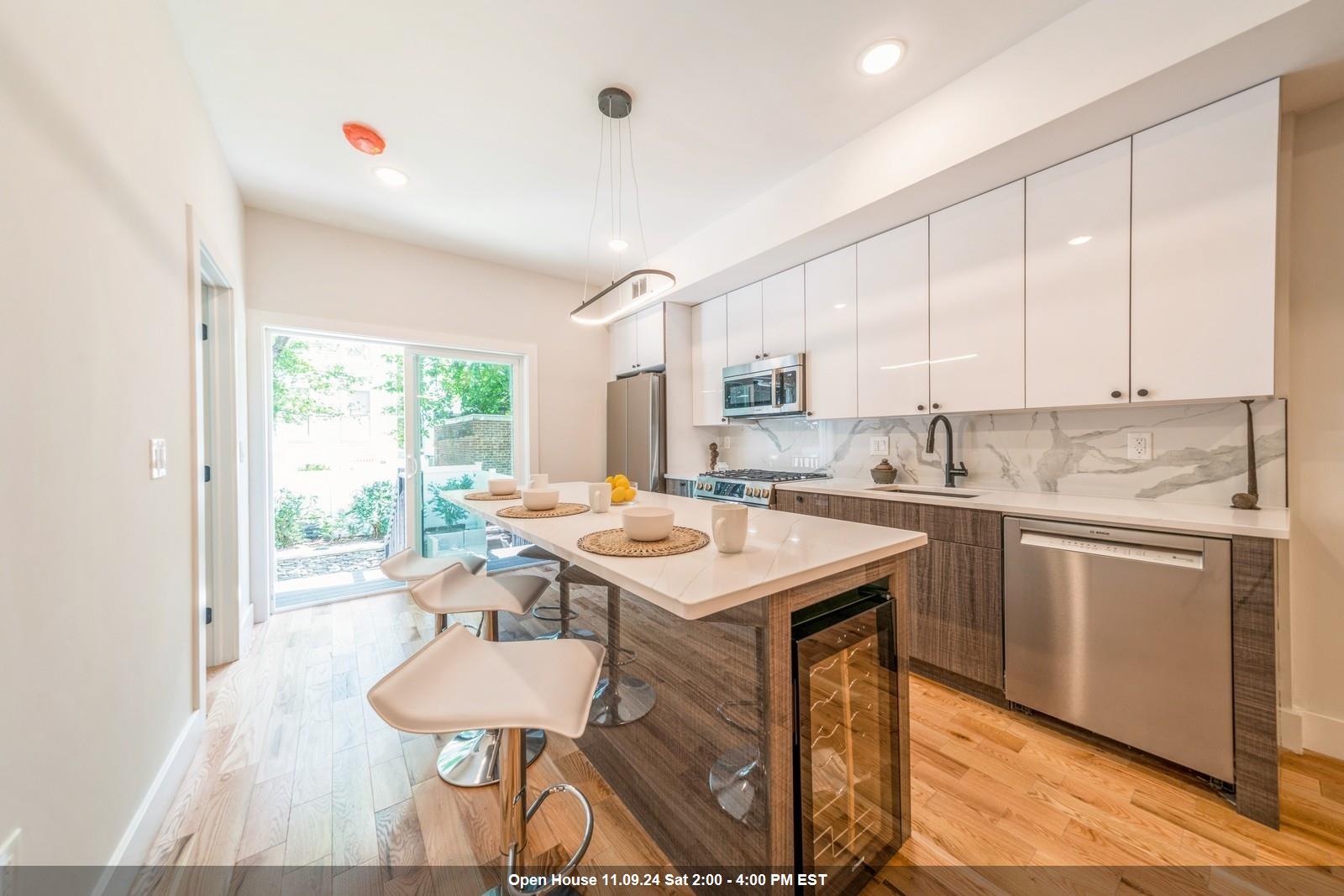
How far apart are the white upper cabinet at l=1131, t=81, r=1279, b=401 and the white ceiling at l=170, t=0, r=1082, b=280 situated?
648 millimetres

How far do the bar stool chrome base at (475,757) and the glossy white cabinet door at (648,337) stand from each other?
9.48 feet

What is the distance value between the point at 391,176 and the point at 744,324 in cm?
241

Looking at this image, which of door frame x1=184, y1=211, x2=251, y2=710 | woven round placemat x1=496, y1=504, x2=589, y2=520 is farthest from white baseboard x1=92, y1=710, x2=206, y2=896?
woven round placemat x1=496, y1=504, x2=589, y2=520

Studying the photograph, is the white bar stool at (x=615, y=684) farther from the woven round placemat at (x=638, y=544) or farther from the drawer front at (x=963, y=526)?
the drawer front at (x=963, y=526)

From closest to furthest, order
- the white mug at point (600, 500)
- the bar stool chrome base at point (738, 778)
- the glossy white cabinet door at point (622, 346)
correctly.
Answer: the bar stool chrome base at point (738, 778), the white mug at point (600, 500), the glossy white cabinet door at point (622, 346)

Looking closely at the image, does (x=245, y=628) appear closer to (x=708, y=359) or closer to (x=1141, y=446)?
(x=708, y=359)

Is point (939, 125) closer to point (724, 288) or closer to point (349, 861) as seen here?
point (724, 288)

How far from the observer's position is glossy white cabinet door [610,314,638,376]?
432 centimetres

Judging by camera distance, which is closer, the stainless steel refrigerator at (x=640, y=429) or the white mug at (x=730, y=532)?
the white mug at (x=730, y=532)

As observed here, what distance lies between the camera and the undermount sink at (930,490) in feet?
7.51

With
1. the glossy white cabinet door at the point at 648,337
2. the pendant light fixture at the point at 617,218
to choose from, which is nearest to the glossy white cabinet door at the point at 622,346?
the glossy white cabinet door at the point at 648,337

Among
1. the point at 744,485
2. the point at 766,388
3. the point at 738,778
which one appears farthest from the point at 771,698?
the point at 766,388

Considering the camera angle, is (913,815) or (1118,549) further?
(1118,549)

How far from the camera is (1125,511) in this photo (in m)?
1.72
